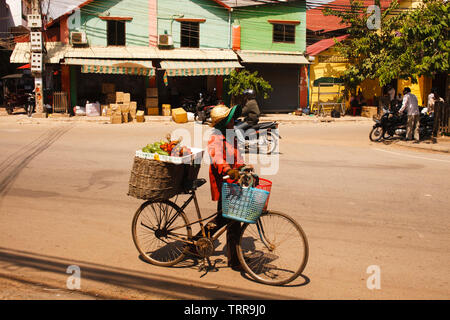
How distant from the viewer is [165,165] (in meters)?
4.67

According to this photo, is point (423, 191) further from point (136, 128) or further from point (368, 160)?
point (136, 128)

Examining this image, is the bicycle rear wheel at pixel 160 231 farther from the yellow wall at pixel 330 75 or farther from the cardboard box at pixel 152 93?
the yellow wall at pixel 330 75

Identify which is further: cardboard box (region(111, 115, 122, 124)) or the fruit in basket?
cardboard box (region(111, 115, 122, 124))

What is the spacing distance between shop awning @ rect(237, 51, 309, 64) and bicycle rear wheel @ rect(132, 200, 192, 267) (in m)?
22.1

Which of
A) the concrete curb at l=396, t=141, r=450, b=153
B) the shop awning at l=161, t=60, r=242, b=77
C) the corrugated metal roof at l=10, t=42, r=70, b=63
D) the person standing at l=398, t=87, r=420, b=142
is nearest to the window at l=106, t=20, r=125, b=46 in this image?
the corrugated metal roof at l=10, t=42, r=70, b=63

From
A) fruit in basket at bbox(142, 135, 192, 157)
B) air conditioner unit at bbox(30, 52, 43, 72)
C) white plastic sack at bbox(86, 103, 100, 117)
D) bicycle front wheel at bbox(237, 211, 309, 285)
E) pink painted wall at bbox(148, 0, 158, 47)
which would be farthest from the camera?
pink painted wall at bbox(148, 0, 158, 47)

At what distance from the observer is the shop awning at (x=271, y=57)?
27.1m

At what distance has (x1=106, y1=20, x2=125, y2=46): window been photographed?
2625cm

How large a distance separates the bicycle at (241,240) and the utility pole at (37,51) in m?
19.5

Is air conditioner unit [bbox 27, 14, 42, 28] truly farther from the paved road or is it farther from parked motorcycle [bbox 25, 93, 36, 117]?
the paved road

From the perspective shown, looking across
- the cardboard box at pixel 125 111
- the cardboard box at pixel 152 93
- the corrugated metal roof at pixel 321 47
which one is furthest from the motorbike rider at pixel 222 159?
the corrugated metal roof at pixel 321 47

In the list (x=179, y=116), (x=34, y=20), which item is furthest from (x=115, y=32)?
(x=179, y=116)

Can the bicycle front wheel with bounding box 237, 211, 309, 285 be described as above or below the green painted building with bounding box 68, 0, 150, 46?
below
